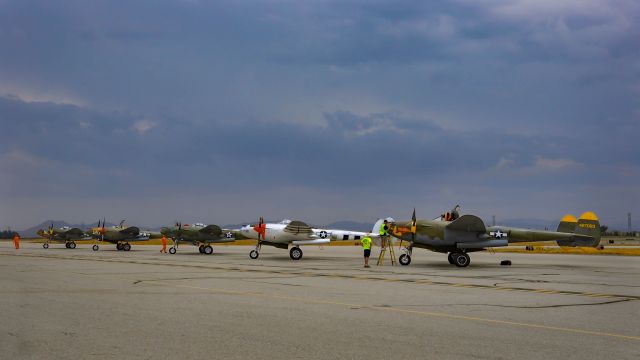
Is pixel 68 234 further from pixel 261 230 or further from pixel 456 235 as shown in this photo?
pixel 456 235

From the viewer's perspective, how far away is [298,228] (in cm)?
3303

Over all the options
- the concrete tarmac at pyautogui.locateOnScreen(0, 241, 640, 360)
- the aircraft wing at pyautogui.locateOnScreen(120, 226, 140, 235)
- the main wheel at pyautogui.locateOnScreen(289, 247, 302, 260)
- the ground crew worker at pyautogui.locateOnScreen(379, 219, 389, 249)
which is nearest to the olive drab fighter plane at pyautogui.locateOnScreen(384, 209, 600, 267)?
the ground crew worker at pyautogui.locateOnScreen(379, 219, 389, 249)

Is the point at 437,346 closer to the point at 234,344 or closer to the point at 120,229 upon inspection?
the point at 234,344

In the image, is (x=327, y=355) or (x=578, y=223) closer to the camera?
(x=327, y=355)

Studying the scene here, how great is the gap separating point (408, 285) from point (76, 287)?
962 centimetres

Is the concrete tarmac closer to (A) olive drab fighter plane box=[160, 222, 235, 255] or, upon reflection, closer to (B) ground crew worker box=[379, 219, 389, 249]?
(B) ground crew worker box=[379, 219, 389, 249]

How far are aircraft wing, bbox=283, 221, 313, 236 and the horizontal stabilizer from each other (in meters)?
8.95

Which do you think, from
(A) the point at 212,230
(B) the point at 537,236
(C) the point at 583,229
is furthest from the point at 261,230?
(C) the point at 583,229

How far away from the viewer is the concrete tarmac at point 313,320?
24.6 ft

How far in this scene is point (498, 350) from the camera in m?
7.53

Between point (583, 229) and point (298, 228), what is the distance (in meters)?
16.2

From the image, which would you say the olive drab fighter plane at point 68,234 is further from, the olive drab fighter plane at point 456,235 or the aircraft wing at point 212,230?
the olive drab fighter plane at point 456,235

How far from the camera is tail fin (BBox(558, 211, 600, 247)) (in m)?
31.1

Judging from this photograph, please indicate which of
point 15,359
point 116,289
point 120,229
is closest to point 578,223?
point 116,289
